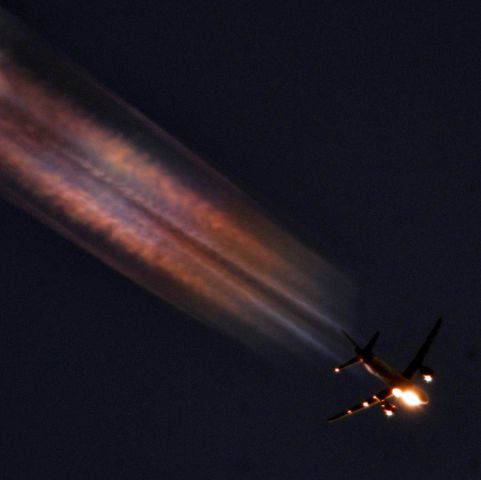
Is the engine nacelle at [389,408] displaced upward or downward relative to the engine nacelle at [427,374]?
downward

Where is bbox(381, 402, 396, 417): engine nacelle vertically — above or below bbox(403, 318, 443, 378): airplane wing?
below

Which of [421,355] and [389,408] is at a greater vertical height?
[421,355]

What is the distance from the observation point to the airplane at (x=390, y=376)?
2331 inches

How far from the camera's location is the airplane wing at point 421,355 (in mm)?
59219

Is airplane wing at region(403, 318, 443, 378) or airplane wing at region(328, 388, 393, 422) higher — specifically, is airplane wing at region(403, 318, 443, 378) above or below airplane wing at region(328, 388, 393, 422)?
A: above

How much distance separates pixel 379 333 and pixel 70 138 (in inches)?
1145

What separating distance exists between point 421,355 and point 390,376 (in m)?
3.24

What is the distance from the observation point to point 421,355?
60.4 m

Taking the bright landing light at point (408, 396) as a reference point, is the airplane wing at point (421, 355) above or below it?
Result: above

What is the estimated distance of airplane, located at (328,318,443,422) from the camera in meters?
59.2

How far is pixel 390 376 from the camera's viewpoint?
6003 centimetres

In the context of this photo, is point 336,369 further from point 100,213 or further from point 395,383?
point 100,213

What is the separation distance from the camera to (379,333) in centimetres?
5869

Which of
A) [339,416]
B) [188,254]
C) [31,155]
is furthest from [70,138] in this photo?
[339,416]
